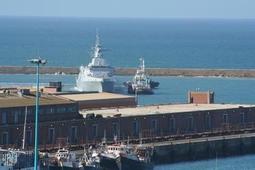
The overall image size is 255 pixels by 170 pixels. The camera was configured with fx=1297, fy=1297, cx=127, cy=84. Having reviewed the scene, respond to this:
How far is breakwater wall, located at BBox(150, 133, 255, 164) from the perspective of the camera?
67.0m

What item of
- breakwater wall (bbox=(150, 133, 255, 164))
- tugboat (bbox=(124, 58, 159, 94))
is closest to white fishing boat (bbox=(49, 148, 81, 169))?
breakwater wall (bbox=(150, 133, 255, 164))

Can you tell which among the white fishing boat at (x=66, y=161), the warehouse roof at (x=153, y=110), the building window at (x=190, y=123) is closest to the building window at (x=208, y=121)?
the warehouse roof at (x=153, y=110)

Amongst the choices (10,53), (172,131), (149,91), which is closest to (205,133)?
(172,131)

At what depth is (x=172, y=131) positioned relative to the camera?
239 feet

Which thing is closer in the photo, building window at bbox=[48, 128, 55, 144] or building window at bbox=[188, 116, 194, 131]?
building window at bbox=[48, 128, 55, 144]

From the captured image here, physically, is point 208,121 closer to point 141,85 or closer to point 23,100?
point 23,100

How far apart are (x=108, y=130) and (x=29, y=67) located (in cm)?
7364

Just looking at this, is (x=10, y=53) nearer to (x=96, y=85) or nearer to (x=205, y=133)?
(x=96, y=85)

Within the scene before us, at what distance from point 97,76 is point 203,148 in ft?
112

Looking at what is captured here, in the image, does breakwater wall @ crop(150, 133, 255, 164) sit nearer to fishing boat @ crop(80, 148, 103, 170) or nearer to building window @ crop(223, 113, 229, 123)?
building window @ crop(223, 113, 229, 123)

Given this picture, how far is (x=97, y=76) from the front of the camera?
10300 cm

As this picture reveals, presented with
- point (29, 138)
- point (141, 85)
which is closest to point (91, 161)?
point (29, 138)

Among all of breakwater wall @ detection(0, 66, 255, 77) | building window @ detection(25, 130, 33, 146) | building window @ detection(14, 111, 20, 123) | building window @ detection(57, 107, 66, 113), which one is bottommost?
building window @ detection(25, 130, 33, 146)

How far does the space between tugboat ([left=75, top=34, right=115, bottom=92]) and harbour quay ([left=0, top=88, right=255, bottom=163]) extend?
68.6ft
